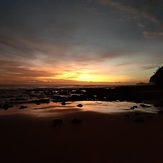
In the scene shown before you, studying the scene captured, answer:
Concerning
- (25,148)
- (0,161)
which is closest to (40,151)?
(25,148)

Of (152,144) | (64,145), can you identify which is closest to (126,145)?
(152,144)

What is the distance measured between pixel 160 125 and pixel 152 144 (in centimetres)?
425

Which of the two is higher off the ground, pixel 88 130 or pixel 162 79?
pixel 162 79

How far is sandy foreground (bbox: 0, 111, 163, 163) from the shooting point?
7383 millimetres

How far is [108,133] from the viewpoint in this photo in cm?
1075

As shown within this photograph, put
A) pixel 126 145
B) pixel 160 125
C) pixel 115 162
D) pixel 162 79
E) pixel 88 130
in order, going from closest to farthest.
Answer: pixel 115 162
pixel 126 145
pixel 88 130
pixel 160 125
pixel 162 79

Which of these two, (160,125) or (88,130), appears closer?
(88,130)

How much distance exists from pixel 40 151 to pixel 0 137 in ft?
11.9

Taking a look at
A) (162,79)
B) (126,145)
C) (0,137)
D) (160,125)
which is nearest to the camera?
(126,145)

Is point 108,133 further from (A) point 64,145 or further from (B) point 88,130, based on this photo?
(A) point 64,145

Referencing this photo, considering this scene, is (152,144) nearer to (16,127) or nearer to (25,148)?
(25,148)

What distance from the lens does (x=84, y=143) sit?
29.7ft

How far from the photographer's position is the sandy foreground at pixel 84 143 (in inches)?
291

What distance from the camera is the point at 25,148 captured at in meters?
8.57
